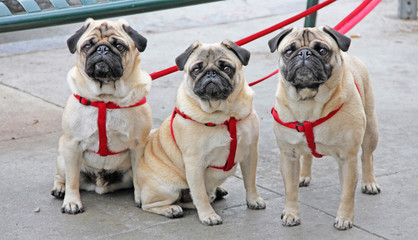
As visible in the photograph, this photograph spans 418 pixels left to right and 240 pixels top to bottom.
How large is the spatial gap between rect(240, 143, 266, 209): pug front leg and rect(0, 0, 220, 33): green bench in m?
1.98

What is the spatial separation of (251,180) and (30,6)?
97.4 inches

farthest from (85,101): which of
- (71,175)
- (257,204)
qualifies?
(257,204)

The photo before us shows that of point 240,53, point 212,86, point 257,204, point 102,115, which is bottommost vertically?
point 257,204

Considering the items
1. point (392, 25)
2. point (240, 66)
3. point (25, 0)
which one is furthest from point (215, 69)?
point (392, 25)

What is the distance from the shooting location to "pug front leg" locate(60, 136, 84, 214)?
194 inches

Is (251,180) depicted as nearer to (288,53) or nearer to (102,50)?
(288,53)

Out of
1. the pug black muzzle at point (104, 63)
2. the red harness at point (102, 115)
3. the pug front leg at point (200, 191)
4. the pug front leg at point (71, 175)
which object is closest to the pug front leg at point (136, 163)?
the red harness at point (102, 115)

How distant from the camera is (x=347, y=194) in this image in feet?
14.8

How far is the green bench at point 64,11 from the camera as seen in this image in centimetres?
563

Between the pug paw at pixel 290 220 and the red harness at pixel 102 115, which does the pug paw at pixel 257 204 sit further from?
the red harness at pixel 102 115

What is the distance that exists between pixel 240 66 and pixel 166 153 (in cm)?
86

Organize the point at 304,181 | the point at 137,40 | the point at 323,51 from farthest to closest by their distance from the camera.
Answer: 1. the point at 304,181
2. the point at 137,40
3. the point at 323,51

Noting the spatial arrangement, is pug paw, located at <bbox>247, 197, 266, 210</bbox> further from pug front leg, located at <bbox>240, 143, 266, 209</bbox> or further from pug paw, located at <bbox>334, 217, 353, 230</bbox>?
pug paw, located at <bbox>334, 217, 353, 230</bbox>

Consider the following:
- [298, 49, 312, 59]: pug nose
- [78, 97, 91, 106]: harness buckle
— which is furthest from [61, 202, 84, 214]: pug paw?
[298, 49, 312, 59]: pug nose
